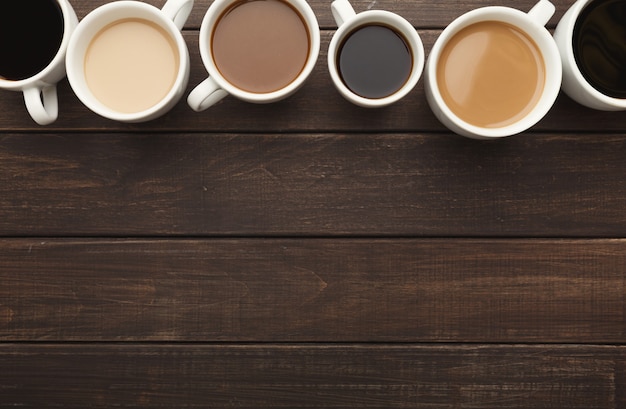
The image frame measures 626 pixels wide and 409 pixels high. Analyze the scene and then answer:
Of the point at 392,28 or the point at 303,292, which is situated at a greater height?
the point at 392,28

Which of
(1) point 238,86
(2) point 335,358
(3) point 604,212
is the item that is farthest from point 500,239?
(1) point 238,86

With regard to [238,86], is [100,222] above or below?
below

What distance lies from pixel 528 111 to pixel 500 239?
0.18 meters

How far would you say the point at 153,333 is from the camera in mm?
810

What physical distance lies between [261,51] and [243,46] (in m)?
0.02

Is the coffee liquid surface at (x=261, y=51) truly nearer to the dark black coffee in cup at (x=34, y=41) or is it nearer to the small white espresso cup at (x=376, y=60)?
the small white espresso cup at (x=376, y=60)

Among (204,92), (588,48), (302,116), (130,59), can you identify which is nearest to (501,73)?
(588,48)

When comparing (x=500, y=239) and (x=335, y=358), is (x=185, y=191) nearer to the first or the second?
(x=335, y=358)

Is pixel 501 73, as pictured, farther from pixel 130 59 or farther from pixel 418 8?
pixel 130 59

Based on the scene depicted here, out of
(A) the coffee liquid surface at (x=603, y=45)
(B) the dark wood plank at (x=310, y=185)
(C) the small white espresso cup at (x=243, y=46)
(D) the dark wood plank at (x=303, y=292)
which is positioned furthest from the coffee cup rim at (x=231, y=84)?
(A) the coffee liquid surface at (x=603, y=45)

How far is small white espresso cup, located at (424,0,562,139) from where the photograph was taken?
0.70 metres

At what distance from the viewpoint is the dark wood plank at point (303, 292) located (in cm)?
80

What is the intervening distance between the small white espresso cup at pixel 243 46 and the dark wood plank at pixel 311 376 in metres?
0.35

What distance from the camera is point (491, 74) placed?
728 millimetres
